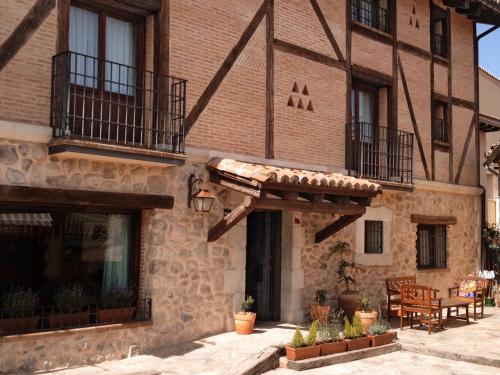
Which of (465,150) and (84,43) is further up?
(84,43)

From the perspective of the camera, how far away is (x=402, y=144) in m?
13.1

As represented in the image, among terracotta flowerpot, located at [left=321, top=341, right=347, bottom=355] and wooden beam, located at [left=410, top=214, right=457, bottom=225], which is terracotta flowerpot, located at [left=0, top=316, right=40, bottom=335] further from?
wooden beam, located at [left=410, top=214, right=457, bottom=225]

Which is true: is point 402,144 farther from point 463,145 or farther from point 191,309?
point 191,309

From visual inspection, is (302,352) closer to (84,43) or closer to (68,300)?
(68,300)

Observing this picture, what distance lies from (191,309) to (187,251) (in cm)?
87

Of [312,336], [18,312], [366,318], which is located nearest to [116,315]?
[18,312]

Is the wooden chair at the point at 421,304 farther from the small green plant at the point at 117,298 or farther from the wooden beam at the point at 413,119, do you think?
the small green plant at the point at 117,298

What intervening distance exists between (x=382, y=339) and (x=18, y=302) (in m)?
5.52

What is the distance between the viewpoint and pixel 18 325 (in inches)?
282

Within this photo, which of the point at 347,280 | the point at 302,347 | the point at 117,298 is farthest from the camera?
the point at 347,280

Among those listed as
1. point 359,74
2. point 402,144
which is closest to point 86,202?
point 359,74

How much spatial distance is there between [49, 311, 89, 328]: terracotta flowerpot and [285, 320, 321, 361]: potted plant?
2778 millimetres

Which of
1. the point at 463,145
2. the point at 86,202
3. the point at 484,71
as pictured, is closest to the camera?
the point at 86,202

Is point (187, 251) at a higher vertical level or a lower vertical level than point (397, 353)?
higher
